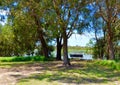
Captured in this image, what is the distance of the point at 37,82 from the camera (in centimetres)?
1200

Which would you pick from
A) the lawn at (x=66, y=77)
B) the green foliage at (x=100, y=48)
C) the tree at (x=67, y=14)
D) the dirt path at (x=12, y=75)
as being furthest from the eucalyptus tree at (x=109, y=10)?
the green foliage at (x=100, y=48)

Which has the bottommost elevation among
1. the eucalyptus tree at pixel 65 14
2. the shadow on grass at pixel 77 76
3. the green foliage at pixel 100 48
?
the shadow on grass at pixel 77 76

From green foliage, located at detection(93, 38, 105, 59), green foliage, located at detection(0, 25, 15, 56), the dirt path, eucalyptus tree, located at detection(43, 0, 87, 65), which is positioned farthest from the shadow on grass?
green foliage, located at detection(93, 38, 105, 59)

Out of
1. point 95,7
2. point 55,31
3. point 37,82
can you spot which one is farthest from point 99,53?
→ point 37,82

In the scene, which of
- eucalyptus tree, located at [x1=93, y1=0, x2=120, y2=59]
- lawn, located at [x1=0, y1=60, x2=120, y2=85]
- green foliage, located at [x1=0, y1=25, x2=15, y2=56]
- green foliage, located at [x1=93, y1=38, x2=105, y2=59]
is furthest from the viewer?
green foliage, located at [x1=93, y1=38, x2=105, y2=59]

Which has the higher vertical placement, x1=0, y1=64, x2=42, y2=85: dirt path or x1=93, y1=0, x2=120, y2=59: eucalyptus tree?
x1=93, y1=0, x2=120, y2=59: eucalyptus tree

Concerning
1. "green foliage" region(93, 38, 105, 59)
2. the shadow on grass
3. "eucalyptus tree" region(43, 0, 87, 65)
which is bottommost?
the shadow on grass

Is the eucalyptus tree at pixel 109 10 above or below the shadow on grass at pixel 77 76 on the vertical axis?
above

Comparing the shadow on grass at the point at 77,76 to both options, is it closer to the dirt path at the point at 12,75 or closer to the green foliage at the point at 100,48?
the dirt path at the point at 12,75

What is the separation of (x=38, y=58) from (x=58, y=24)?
1070 cm

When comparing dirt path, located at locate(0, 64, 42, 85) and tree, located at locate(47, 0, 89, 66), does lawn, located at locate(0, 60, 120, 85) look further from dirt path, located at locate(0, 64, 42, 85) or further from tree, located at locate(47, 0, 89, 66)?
tree, located at locate(47, 0, 89, 66)

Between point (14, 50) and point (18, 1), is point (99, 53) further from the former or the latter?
point (18, 1)

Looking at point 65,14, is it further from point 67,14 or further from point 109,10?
point 109,10

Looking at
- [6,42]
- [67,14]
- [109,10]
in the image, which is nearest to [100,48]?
[6,42]
